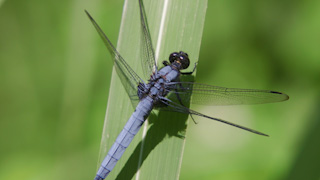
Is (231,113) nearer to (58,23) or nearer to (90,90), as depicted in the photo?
(90,90)

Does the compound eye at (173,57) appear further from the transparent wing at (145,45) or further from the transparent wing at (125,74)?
the transparent wing at (125,74)

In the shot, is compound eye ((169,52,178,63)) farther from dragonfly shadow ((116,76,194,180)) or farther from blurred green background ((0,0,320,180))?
blurred green background ((0,0,320,180))

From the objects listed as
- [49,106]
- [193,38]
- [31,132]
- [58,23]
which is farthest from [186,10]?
[31,132]

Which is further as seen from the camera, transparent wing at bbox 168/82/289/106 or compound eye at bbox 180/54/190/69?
compound eye at bbox 180/54/190/69

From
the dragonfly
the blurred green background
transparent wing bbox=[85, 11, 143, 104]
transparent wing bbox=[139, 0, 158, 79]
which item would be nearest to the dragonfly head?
the dragonfly

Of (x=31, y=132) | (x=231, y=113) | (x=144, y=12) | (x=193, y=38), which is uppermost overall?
(x=144, y=12)

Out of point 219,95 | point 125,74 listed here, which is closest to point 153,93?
point 125,74

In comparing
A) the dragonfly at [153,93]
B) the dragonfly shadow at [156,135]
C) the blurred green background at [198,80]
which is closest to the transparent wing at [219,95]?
the dragonfly at [153,93]
